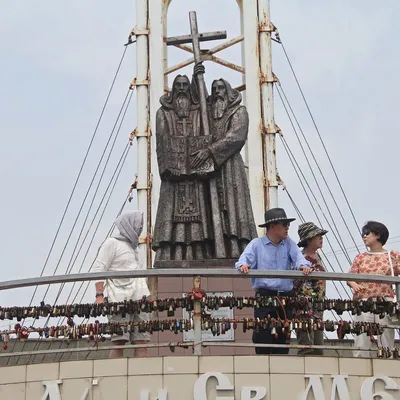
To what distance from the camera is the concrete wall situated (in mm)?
9664

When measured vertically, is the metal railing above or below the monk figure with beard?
below

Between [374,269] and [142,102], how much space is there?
8978mm

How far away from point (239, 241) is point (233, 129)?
4.62ft

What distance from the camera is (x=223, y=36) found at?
53.2 feet

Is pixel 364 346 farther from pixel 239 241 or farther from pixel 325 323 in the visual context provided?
pixel 239 241

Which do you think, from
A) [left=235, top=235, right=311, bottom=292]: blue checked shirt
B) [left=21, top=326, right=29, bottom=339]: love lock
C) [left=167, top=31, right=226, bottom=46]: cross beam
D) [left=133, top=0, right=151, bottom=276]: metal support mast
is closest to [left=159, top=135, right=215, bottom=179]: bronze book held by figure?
[left=167, top=31, right=226, bottom=46]: cross beam

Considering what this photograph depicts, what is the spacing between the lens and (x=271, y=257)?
10477mm

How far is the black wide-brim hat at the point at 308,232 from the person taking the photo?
10.9 m

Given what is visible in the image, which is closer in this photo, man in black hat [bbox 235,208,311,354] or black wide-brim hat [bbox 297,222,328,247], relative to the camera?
man in black hat [bbox 235,208,311,354]

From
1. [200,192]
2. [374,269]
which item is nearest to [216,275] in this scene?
[374,269]

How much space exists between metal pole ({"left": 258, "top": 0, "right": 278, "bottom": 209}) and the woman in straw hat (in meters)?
6.96

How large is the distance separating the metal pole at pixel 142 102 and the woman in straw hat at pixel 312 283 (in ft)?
23.3

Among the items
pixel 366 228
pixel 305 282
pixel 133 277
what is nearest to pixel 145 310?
pixel 133 277

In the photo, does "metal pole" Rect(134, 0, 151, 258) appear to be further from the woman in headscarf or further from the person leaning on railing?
the person leaning on railing
